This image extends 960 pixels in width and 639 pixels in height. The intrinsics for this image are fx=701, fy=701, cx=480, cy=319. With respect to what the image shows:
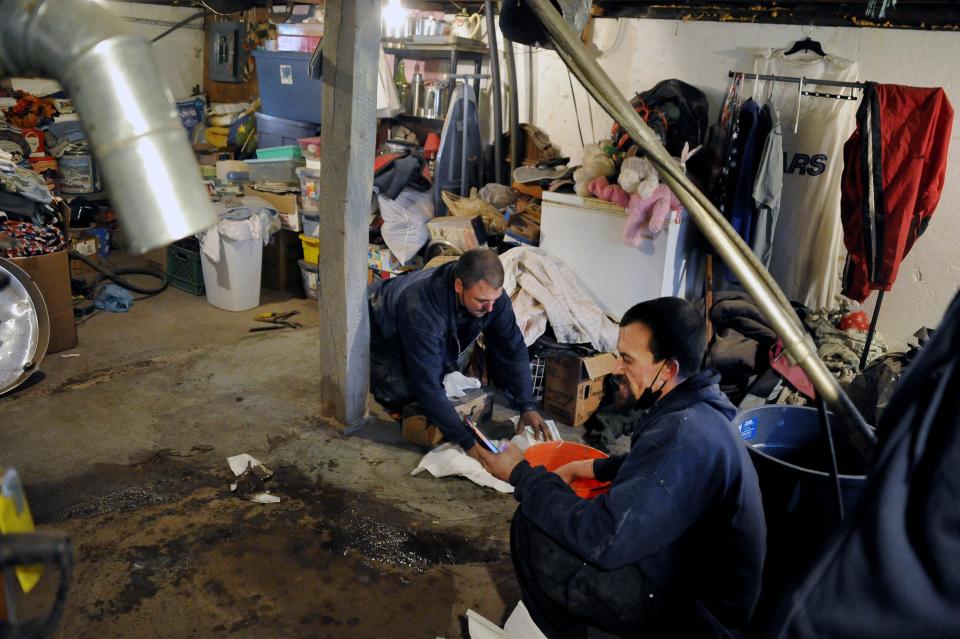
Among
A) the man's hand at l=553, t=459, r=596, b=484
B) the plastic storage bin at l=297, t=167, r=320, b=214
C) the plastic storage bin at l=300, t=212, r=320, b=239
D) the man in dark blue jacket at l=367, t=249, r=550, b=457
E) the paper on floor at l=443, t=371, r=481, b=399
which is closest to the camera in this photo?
the man's hand at l=553, t=459, r=596, b=484

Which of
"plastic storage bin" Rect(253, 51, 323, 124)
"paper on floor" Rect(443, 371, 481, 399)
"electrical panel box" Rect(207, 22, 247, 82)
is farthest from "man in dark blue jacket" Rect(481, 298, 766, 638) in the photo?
"electrical panel box" Rect(207, 22, 247, 82)

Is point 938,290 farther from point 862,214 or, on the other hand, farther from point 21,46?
point 21,46

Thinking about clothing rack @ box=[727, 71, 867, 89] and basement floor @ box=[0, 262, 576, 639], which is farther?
clothing rack @ box=[727, 71, 867, 89]

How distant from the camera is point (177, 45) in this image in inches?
358

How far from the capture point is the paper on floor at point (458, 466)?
3481 millimetres

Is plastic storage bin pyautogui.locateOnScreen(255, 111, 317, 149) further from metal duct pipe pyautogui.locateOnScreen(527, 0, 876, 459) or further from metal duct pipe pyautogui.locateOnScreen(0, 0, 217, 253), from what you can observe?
A: metal duct pipe pyautogui.locateOnScreen(527, 0, 876, 459)

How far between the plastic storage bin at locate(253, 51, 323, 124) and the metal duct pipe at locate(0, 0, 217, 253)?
19.0 feet

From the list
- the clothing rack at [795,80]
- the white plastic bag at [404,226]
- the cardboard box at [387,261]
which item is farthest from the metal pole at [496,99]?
the clothing rack at [795,80]

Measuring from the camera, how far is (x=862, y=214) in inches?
163

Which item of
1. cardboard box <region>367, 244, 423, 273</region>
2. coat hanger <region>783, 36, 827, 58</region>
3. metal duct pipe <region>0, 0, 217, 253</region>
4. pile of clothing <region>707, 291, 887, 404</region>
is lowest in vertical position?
pile of clothing <region>707, 291, 887, 404</region>

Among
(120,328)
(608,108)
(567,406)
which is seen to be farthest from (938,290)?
(120,328)

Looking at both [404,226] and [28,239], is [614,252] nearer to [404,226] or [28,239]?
[404,226]

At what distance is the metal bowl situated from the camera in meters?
4.30

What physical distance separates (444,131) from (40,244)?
3127 mm
